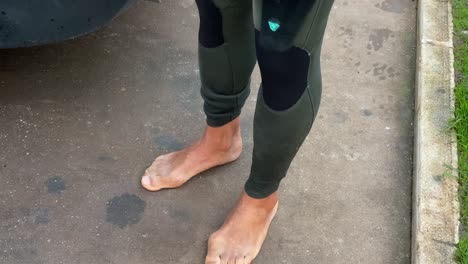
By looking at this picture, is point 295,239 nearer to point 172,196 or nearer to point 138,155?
point 172,196

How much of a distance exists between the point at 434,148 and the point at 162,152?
40.9 inches

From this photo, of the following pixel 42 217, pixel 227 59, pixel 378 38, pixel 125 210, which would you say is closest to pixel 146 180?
pixel 125 210

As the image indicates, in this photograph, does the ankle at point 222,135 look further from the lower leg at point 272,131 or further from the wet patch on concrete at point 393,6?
the wet patch on concrete at point 393,6

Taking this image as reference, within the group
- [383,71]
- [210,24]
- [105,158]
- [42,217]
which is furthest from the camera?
[383,71]

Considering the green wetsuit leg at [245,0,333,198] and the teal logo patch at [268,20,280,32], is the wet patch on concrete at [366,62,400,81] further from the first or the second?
the teal logo patch at [268,20,280,32]

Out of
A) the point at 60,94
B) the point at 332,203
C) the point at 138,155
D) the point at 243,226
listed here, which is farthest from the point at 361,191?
the point at 60,94

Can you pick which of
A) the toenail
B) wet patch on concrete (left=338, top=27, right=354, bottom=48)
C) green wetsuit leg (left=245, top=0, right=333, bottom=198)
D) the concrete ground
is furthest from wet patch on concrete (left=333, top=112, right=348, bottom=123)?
the toenail

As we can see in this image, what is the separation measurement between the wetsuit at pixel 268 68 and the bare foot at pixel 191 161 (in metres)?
0.08

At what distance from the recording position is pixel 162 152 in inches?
90.3

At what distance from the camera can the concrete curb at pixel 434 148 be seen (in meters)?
1.98

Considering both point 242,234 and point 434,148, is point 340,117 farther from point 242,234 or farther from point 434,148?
point 242,234

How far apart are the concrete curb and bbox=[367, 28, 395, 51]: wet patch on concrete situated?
15 centimetres

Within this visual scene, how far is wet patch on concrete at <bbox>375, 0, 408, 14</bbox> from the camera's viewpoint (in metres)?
3.10

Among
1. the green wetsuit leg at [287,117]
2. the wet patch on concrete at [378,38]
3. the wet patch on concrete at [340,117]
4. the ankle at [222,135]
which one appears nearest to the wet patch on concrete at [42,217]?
the ankle at [222,135]
